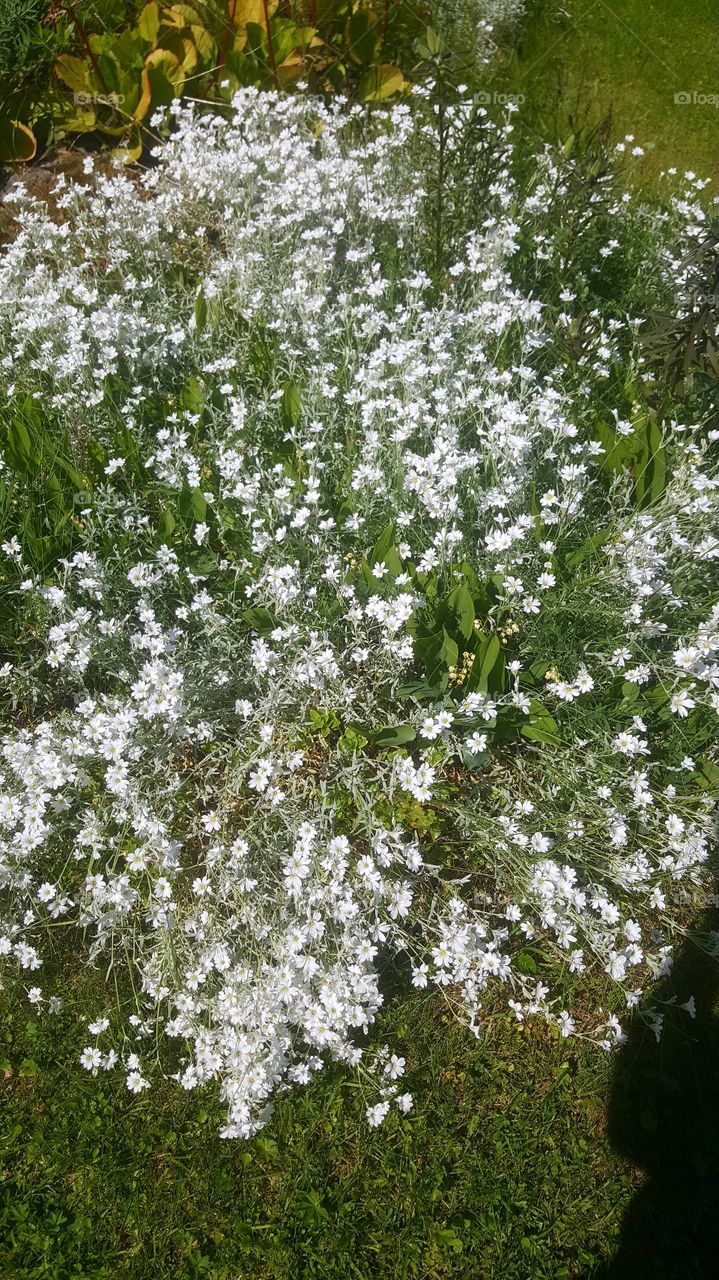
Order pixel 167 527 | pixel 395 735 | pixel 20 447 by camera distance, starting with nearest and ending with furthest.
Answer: pixel 395 735, pixel 167 527, pixel 20 447

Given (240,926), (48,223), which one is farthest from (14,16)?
(240,926)

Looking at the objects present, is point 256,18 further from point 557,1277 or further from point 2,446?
point 557,1277

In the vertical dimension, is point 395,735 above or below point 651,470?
below

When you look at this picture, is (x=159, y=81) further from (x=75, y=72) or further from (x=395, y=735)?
(x=395, y=735)

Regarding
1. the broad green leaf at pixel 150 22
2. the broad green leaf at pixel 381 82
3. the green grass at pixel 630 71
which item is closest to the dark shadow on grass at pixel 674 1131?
the green grass at pixel 630 71

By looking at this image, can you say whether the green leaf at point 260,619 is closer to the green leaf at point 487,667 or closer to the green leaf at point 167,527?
the green leaf at point 167,527

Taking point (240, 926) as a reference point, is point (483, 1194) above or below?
below

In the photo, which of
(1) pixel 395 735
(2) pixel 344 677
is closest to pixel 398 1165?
(1) pixel 395 735
